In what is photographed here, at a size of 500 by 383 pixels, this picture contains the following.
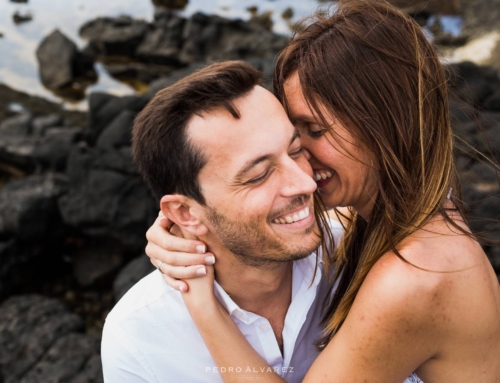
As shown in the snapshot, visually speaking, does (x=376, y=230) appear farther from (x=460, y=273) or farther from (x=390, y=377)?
(x=390, y=377)

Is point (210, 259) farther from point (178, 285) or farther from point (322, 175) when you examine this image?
point (322, 175)

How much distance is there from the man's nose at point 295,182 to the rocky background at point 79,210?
1082mm

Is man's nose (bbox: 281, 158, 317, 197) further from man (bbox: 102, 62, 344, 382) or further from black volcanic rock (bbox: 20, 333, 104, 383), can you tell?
black volcanic rock (bbox: 20, 333, 104, 383)

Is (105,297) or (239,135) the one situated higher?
(239,135)

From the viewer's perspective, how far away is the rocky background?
205 inches

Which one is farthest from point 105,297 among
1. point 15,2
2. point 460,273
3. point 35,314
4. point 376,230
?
point 15,2

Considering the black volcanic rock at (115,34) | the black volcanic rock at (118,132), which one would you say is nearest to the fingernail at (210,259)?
the black volcanic rock at (118,132)

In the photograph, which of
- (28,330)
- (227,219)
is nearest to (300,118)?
(227,219)

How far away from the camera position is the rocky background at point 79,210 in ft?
17.1

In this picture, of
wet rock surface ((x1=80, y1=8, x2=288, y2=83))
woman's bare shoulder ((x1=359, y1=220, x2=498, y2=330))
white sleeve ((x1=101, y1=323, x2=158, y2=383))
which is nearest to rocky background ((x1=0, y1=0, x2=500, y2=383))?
woman's bare shoulder ((x1=359, y1=220, x2=498, y2=330))

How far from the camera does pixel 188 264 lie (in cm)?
290

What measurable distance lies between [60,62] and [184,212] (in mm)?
13419

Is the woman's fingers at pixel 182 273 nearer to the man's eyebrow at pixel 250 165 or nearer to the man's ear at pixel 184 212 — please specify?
the man's ear at pixel 184 212

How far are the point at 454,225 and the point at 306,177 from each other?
2.51 feet
